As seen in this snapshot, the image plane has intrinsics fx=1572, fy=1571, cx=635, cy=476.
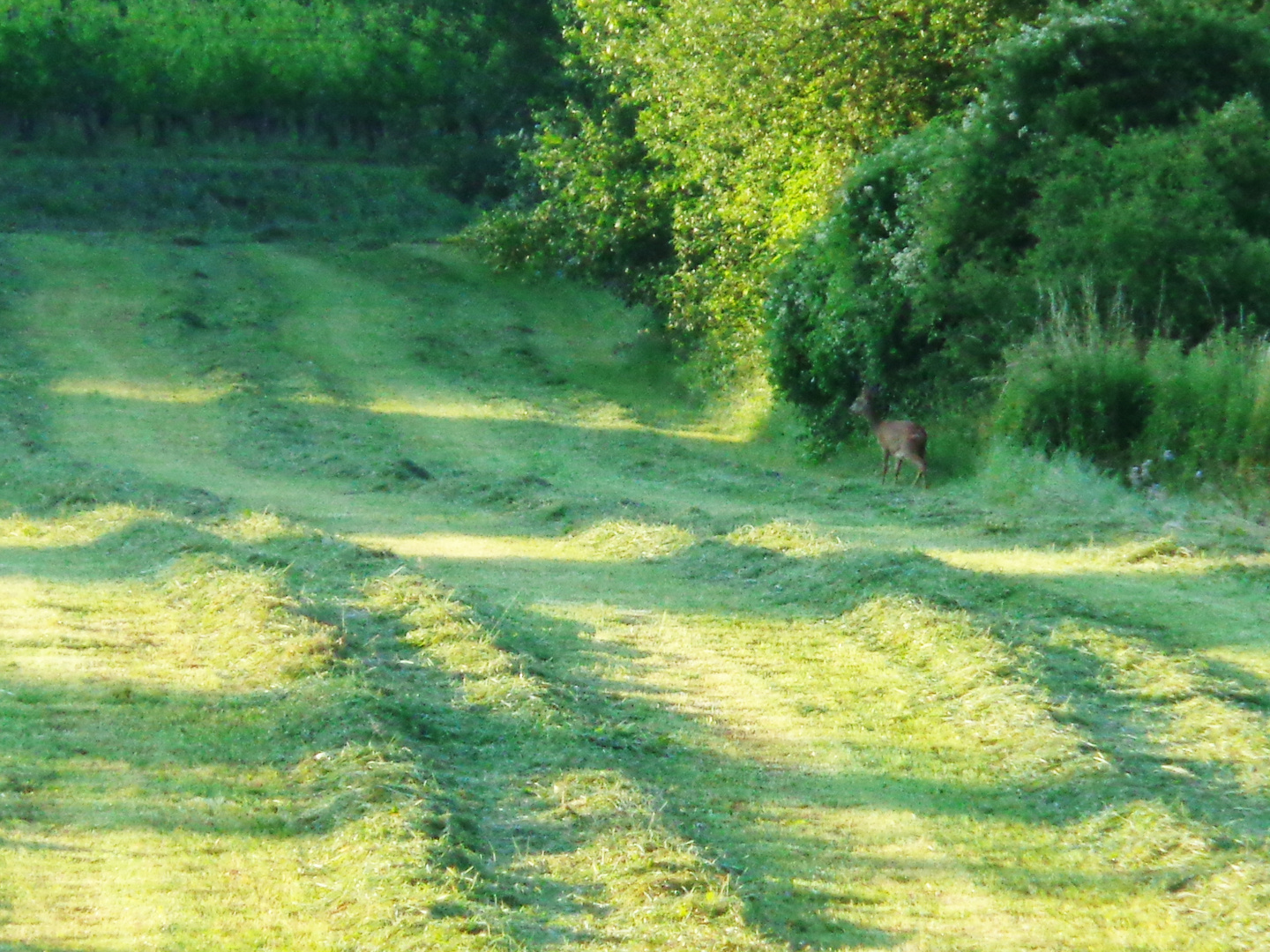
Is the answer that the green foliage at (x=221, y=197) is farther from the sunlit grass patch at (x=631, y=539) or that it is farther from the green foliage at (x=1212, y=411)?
the green foliage at (x=1212, y=411)

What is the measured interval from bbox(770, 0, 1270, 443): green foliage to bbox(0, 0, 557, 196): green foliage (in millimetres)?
18413

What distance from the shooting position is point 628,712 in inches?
291

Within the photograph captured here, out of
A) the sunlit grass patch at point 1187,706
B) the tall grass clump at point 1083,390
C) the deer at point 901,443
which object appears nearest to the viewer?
the sunlit grass patch at point 1187,706

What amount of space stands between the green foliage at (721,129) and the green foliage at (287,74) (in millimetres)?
7632

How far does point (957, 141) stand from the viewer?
15.2 m

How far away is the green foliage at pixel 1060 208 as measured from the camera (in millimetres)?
13758

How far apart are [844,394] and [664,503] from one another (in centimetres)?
367

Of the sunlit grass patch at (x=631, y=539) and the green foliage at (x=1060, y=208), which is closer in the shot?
the sunlit grass patch at (x=631, y=539)

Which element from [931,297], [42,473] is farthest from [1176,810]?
[42,473]

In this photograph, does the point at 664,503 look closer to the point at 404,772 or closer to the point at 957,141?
the point at 957,141

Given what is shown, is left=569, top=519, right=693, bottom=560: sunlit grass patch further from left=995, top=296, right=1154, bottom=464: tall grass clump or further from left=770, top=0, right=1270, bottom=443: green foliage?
left=770, top=0, right=1270, bottom=443: green foliage

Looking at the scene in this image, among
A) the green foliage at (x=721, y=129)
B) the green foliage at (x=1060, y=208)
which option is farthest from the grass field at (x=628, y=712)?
the green foliage at (x=721, y=129)

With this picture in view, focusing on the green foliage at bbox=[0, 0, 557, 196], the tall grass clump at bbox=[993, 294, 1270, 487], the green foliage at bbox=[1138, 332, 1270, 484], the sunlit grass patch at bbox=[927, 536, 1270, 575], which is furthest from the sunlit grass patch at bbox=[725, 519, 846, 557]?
the green foliage at bbox=[0, 0, 557, 196]

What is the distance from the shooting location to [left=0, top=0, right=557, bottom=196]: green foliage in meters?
34.5
